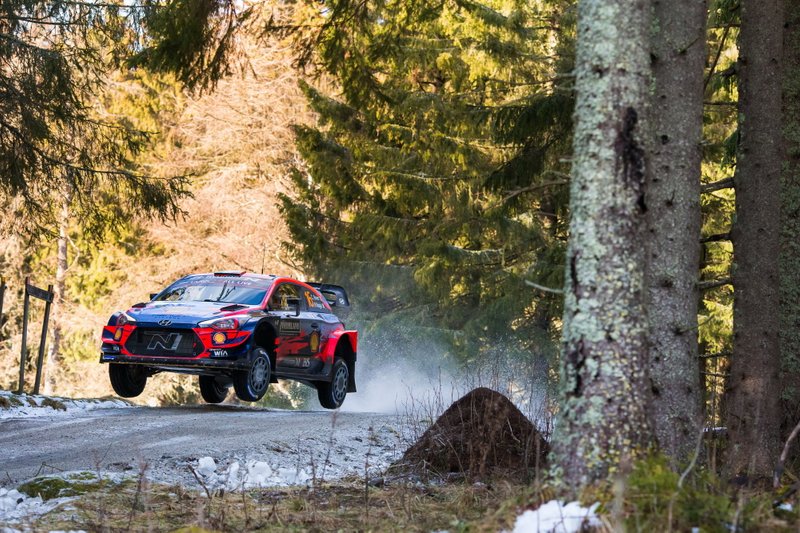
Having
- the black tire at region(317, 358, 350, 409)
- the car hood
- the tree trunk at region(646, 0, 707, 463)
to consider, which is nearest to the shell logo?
the black tire at region(317, 358, 350, 409)

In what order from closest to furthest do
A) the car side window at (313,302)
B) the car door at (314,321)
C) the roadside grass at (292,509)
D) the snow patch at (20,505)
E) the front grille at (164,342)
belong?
the roadside grass at (292,509)
the snow patch at (20,505)
the front grille at (164,342)
the car door at (314,321)
the car side window at (313,302)

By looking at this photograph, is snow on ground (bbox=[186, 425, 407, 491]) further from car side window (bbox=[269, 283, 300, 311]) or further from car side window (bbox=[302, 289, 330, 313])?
car side window (bbox=[302, 289, 330, 313])

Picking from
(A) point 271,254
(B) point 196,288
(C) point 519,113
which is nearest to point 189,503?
(C) point 519,113

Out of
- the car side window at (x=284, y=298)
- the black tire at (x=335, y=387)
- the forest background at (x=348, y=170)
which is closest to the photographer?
the forest background at (x=348, y=170)

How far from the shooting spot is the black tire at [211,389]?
1720 cm

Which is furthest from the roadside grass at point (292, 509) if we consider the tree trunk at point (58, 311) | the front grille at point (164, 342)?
the tree trunk at point (58, 311)

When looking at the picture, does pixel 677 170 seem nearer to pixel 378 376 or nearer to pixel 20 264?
pixel 378 376

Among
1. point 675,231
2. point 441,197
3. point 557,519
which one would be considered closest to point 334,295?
point 441,197

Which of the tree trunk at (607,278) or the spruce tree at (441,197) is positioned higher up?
the spruce tree at (441,197)

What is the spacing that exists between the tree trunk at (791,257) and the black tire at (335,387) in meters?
7.74

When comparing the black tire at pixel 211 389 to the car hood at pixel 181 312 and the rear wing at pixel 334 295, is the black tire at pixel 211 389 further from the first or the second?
the car hood at pixel 181 312

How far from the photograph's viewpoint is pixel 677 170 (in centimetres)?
762

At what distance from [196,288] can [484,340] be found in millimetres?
11875

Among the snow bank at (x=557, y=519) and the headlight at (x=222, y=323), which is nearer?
the snow bank at (x=557, y=519)
